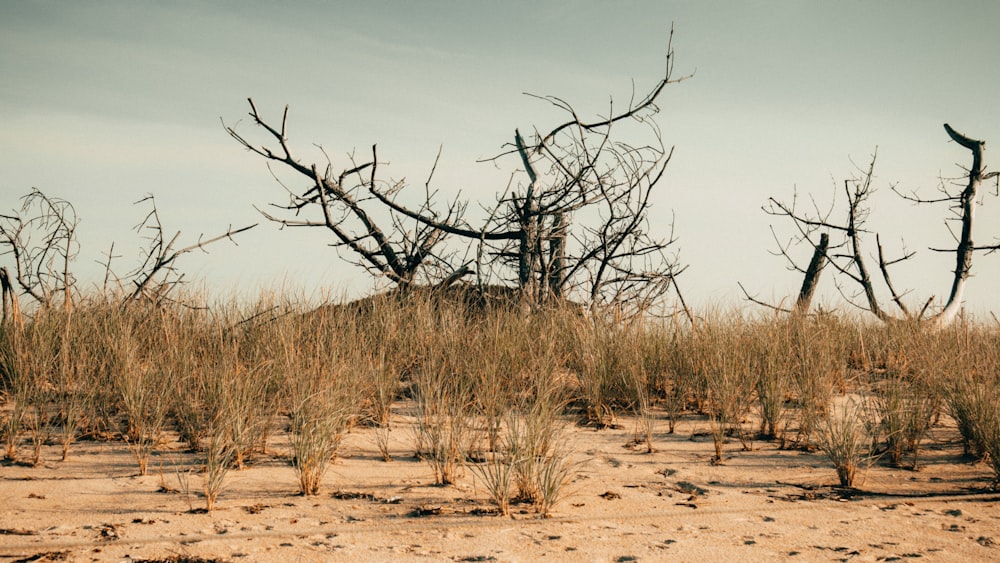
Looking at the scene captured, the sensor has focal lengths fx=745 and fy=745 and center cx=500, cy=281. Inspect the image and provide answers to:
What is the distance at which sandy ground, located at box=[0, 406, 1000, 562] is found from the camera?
309cm

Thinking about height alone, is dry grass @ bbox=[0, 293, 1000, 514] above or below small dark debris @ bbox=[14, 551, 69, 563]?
above

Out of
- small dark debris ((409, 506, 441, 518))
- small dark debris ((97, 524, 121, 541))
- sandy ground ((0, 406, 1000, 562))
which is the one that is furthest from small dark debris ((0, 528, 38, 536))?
small dark debris ((409, 506, 441, 518))

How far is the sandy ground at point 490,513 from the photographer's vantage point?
309 centimetres

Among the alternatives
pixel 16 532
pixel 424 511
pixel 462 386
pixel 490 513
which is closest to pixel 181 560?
pixel 16 532

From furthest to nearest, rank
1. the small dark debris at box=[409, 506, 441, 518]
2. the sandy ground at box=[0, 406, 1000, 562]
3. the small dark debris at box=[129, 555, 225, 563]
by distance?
1. the small dark debris at box=[409, 506, 441, 518]
2. the sandy ground at box=[0, 406, 1000, 562]
3. the small dark debris at box=[129, 555, 225, 563]

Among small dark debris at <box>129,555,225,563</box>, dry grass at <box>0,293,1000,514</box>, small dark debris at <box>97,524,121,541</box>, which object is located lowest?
small dark debris at <box>129,555,225,563</box>

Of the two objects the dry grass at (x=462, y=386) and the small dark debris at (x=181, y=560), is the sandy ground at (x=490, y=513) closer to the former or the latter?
the small dark debris at (x=181, y=560)

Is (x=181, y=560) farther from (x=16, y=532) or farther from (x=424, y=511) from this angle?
(x=424, y=511)

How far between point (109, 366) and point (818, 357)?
5.60 metres

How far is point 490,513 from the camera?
3.54 metres

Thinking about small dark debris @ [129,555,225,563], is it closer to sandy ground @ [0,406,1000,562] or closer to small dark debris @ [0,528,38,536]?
sandy ground @ [0,406,1000,562]

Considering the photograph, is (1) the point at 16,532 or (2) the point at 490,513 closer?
(1) the point at 16,532

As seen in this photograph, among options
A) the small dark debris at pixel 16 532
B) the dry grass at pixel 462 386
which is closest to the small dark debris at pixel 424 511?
the dry grass at pixel 462 386

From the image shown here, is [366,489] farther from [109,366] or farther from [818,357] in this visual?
[818,357]
